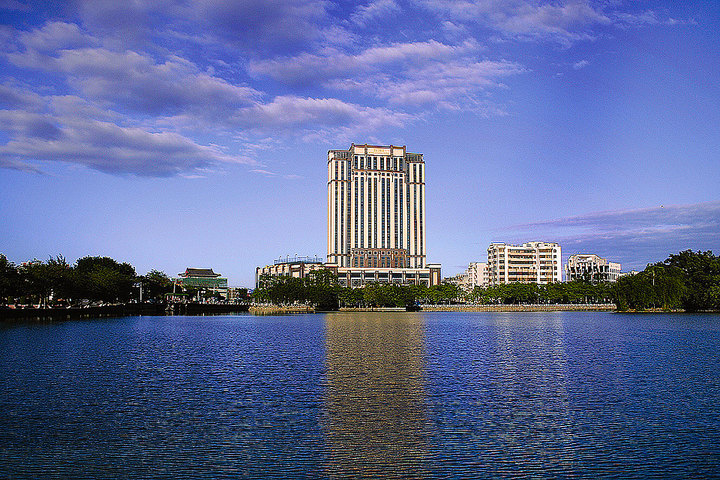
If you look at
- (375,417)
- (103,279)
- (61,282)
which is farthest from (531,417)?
(103,279)

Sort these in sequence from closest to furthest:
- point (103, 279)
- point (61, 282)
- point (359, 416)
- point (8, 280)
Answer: point (359, 416), point (8, 280), point (61, 282), point (103, 279)

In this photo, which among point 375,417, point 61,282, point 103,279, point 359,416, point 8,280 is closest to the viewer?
point 375,417

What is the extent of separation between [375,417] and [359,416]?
61 cm

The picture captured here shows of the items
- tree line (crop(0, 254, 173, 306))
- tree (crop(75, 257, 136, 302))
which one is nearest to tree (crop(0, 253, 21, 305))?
tree line (crop(0, 254, 173, 306))

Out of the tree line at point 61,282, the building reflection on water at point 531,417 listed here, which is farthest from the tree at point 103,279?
the building reflection on water at point 531,417

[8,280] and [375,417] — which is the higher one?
[8,280]

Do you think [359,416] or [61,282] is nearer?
[359,416]

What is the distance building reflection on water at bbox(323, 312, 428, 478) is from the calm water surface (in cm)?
8

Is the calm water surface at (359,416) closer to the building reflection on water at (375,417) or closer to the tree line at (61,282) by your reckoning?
the building reflection on water at (375,417)

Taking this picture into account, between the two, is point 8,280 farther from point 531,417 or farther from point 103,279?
point 531,417

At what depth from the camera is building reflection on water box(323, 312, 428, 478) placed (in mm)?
17078

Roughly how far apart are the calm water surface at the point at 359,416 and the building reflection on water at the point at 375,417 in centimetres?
8

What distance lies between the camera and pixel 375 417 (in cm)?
2322

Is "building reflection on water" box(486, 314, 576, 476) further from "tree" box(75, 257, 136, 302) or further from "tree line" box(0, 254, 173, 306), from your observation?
"tree" box(75, 257, 136, 302)
